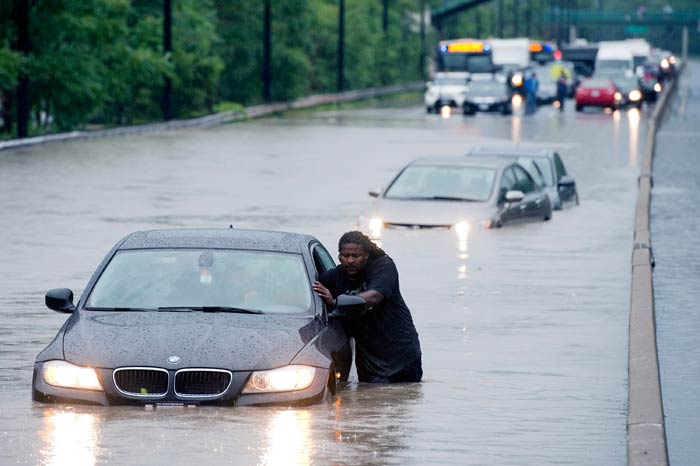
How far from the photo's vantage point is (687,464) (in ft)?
37.3

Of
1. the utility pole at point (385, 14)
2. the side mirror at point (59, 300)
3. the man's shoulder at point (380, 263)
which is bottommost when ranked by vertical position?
the side mirror at point (59, 300)

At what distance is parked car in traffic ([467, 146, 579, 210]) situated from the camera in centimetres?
3175

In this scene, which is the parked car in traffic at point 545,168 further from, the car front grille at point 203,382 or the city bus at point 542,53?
the city bus at point 542,53

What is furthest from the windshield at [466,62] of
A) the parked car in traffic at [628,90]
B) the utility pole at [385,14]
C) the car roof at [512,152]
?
the car roof at [512,152]

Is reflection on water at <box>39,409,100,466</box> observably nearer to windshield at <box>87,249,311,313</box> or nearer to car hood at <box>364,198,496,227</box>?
windshield at <box>87,249,311,313</box>

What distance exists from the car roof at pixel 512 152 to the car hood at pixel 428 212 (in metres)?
4.68

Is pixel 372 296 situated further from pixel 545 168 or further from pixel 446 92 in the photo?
pixel 446 92

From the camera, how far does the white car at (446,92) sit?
77.6m

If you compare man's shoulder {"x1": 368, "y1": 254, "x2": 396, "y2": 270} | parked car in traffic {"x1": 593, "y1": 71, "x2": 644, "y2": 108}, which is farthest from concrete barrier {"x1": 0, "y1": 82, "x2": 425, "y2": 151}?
man's shoulder {"x1": 368, "y1": 254, "x2": 396, "y2": 270}

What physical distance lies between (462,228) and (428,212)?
530mm

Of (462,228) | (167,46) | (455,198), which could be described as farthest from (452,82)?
(462,228)

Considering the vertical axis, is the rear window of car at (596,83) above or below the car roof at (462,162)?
below

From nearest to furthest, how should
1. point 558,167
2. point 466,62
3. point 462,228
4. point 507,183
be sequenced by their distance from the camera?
point 462,228
point 507,183
point 558,167
point 466,62

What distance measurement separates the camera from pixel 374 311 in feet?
42.0
